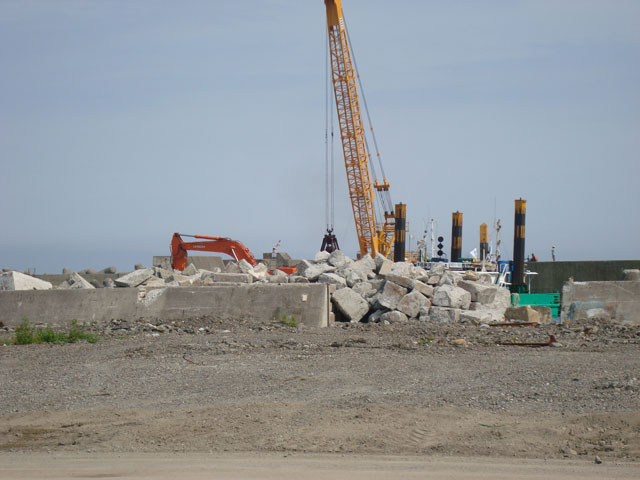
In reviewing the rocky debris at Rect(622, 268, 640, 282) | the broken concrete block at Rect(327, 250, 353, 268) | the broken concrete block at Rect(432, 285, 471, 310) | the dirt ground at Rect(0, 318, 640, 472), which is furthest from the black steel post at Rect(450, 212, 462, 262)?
the dirt ground at Rect(0, 318, 640, 472)

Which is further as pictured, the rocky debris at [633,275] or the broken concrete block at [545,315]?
the broken concrete block at [545,315]

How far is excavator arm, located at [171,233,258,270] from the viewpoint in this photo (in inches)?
1215

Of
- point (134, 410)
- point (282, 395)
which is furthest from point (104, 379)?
point (282, 395)

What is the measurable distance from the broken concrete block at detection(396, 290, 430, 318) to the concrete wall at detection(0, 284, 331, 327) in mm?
1841

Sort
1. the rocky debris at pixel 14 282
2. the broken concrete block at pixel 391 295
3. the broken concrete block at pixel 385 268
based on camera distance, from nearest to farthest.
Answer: the broken concrete block at pixel 391 295 < the rocky debris at pixel 14 282 < the broken concrete block at pixel 385 268

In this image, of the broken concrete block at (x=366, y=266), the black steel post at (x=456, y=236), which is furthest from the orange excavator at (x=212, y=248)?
the black steel post at (x=456, y=236)

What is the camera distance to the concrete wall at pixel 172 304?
14609 millimetres

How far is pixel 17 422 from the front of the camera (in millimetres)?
7391

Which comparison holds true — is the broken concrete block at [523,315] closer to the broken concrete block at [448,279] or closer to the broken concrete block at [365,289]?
the broken concrete block at [448,279]

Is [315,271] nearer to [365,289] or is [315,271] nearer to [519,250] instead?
[365,289]

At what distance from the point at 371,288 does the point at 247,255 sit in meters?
14.6

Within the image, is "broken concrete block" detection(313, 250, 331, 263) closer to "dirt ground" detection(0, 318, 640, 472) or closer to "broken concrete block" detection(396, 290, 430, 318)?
"broken concrete block" detection(396, 290, 430, 318)

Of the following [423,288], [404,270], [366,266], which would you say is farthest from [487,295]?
[366,266]

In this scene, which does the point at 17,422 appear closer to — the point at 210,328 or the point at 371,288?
the point at 210,328
